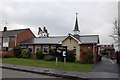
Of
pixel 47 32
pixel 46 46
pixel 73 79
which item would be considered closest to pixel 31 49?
pixel 46 46

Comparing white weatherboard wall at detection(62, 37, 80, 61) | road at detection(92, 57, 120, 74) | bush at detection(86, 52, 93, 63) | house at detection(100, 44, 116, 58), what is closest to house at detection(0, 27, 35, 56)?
white weatherboard wall at detection(62, 37, 80, 61)

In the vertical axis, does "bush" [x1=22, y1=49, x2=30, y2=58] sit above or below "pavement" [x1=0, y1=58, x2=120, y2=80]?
above

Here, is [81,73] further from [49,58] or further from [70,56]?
[49,58]

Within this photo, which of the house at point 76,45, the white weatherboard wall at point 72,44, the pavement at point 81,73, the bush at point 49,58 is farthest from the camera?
the white weatherboard wall at point 72,44

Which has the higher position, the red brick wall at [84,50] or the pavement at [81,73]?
the red brick wall at [84,50]

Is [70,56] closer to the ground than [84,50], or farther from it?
closer to the ground

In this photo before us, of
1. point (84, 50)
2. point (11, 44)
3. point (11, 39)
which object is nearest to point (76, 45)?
point (84, 50)

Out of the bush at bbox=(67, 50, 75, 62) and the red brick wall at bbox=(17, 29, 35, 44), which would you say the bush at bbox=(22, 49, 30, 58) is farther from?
the bush at bbox=(67, 50, 75, 62)

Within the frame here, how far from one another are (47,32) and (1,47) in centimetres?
2428

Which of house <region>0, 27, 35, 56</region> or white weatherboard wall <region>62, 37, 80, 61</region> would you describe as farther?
house <region>0, 27, 35, 56</region>

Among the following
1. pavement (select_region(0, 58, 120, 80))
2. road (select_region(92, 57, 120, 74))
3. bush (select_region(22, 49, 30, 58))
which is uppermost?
bush (select_region(22, 49, 30, 58))

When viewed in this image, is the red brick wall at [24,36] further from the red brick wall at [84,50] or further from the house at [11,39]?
the red brick wall at [84,50]

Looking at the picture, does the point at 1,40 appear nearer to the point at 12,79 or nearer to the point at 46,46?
the point at 46,46

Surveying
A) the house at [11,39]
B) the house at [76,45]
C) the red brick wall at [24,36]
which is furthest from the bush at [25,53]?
the red brick wall at [24,36]
